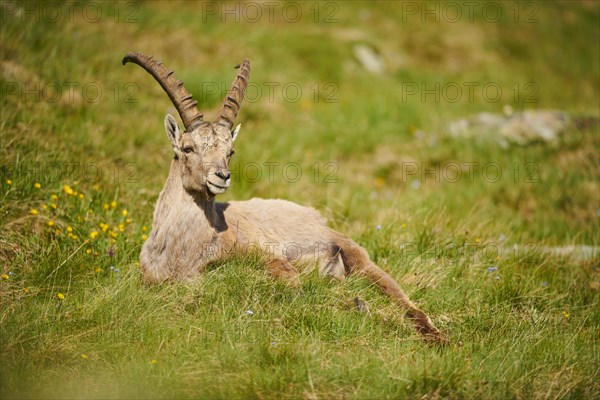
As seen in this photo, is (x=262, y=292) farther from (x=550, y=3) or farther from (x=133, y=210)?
(x=550, y=3)

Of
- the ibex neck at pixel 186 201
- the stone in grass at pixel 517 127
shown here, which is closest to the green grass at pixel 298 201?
the stone in grass at pixel 517 127

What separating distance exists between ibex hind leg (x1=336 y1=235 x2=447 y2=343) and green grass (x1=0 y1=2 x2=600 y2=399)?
0.14 meters

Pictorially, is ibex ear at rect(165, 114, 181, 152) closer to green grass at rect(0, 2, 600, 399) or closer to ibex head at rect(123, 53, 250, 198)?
ibex head at rect(123, 53, 250, 198)

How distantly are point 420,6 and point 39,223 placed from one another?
13853 millimetres

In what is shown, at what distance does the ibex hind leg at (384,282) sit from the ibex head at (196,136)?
1671 millimetres

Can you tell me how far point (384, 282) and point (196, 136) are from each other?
7.62 feet

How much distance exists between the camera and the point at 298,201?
28.9 feet

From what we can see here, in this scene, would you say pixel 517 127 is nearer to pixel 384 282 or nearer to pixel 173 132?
pixel 384 282

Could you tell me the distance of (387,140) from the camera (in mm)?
12297

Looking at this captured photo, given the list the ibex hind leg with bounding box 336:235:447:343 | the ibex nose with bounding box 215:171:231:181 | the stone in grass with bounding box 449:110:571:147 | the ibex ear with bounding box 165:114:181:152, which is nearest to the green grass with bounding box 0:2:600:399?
the ibex hind leg with bounding box 336:235:447:343

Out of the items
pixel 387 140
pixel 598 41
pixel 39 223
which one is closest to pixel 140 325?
pixel 39 223

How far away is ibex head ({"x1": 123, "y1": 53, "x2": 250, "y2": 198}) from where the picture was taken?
6039mm

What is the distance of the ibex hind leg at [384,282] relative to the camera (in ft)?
19.3

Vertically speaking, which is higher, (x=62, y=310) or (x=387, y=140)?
(x=62, y=310)
